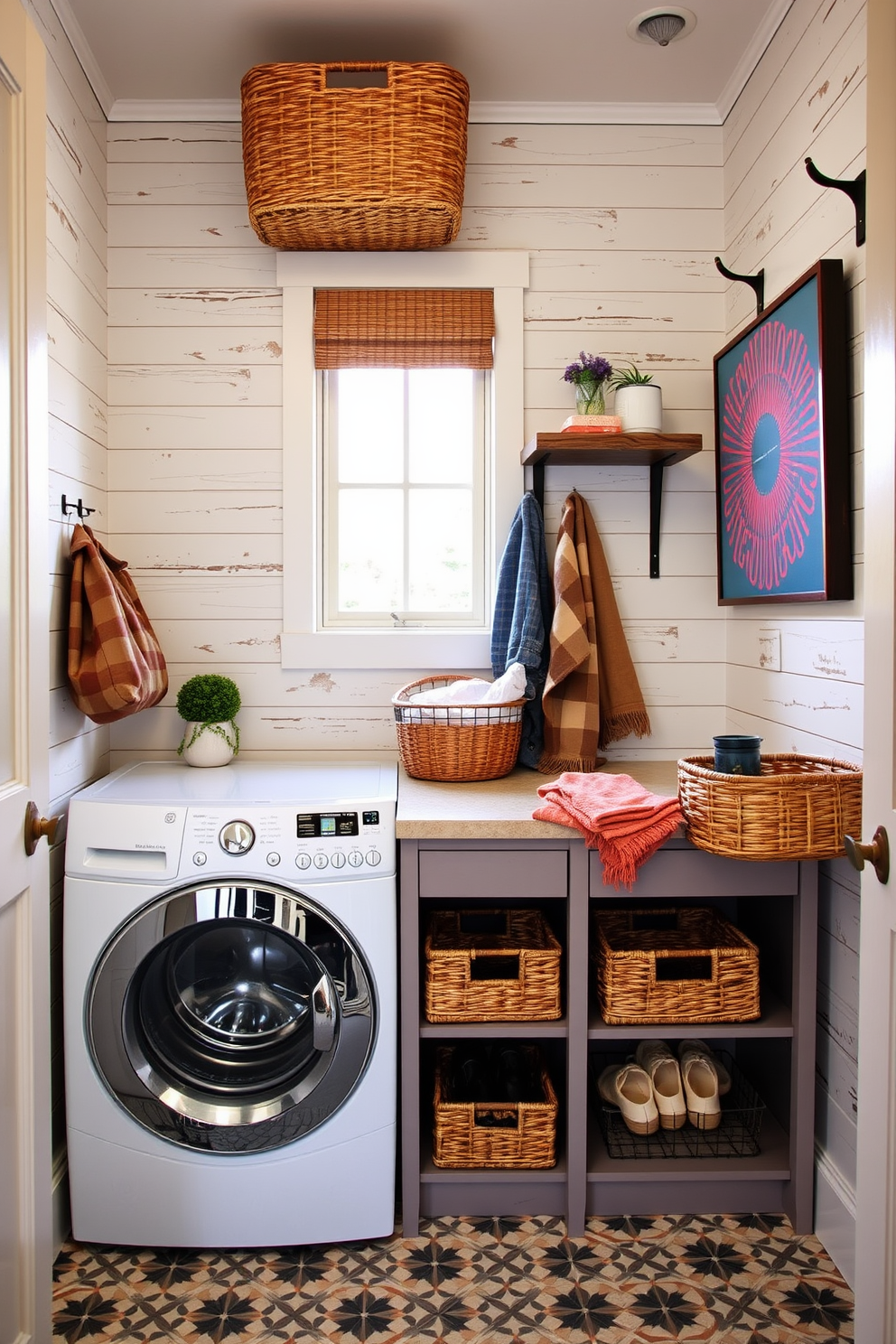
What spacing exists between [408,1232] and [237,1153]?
15.5 inches

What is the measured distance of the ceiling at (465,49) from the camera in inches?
82.4

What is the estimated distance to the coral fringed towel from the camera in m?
1.83

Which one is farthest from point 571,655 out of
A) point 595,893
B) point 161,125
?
point 161,125

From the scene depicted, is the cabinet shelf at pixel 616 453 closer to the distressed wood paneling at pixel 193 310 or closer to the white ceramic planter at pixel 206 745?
the distressed wood paneling at pixel 193 310

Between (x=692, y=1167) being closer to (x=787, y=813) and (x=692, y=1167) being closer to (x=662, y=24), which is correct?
(x=787, y=813)

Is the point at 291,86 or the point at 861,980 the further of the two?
the point at 291,86

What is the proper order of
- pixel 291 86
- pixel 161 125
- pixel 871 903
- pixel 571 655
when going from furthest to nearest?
pixel 161 125
pixel 571 655
pixel 291 86
pixel 871 903

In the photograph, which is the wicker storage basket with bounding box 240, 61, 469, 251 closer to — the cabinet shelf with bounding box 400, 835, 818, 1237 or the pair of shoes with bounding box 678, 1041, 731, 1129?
the cabinet shelf with bounding box 400, 835, 818, 1237

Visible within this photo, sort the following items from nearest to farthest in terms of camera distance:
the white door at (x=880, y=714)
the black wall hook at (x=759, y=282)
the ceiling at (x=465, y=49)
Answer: the white door at (x=880, y=714) < the ceiling at (x=465, y=49) < the black wall hook at (x=759, y=282)

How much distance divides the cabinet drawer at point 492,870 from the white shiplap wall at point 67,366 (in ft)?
2.71

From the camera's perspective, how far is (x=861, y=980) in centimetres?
131

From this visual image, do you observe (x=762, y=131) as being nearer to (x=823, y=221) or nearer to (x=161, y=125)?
(x=823, y=221)

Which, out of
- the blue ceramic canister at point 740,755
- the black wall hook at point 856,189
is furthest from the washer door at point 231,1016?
the black wall hook at point 856,189

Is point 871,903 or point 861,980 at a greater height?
point 871,903
